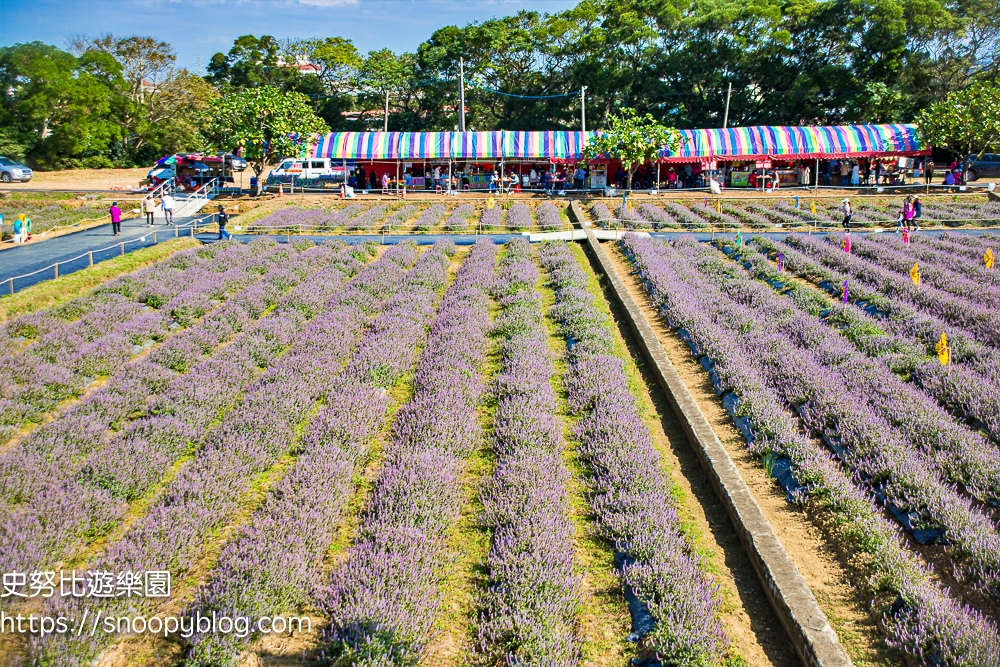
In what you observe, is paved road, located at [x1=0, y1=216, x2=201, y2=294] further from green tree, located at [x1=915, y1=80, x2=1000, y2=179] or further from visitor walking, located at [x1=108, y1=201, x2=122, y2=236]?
green tree, located at [x1=915, y1=80, x2=1000, y2=179]

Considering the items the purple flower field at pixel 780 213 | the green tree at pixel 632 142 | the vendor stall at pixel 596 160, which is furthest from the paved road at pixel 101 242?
the vendor stall at pixel 596 160

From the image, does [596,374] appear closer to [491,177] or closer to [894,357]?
[894,357]

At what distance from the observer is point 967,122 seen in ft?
129

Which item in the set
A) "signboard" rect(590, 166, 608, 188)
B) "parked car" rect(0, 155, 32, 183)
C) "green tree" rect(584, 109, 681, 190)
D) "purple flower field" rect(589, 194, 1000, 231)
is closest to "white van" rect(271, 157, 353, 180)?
"parked car" rect(0, 155, 32, 183)

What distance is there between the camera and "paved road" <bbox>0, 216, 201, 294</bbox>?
20156mm

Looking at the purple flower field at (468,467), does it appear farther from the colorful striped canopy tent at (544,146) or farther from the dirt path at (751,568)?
the colorful striped canopy tent at (544,146)

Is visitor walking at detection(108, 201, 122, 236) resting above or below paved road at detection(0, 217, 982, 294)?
above

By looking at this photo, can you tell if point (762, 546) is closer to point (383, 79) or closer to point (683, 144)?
point (683, 144)

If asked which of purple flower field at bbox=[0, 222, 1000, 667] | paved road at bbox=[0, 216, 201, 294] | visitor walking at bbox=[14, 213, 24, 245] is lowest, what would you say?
purple flower field at bbox=[0, 222, 1000, 667]

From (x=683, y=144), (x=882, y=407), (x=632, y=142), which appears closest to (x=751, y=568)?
(x=882, y=407)

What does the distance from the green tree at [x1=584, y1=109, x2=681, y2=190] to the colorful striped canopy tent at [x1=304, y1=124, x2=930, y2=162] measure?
4.58 ft

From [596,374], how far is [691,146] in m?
36.9

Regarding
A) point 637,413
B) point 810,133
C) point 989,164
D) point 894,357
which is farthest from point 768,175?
point 637,413

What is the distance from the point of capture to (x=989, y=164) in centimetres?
4712
